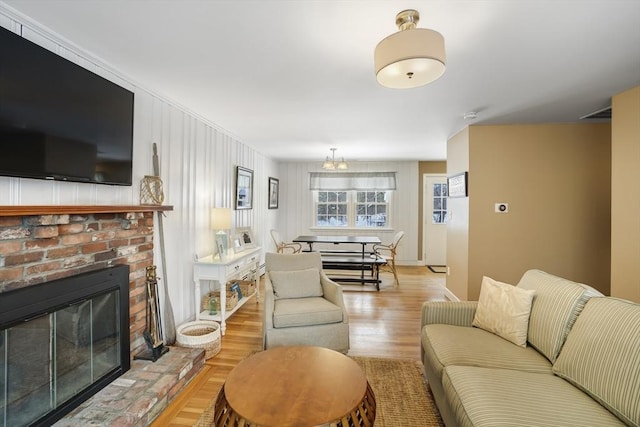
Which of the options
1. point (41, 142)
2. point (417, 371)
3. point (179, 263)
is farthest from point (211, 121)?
point (417, 371)

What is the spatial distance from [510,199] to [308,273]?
2.64 metres

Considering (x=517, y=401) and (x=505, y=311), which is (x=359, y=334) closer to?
(x=505, y=311)

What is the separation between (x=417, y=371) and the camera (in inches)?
96.1

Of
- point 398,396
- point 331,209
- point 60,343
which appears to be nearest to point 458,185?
point 398,396

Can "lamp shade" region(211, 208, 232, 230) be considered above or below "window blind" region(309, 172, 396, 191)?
below

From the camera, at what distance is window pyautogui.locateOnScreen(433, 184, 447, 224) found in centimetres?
683

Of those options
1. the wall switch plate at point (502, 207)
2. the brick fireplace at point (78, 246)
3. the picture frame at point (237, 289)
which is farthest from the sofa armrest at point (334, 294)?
the wall switch plate at point (502, 207)

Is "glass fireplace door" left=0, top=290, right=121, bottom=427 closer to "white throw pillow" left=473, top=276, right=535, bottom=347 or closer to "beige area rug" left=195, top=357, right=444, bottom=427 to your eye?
"beige area rug" left=195, top=357, right=444, bottom=427

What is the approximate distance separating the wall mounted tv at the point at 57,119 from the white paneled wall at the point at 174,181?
0.14 meters

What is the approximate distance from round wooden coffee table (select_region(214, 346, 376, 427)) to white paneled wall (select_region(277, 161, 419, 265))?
17.4ft

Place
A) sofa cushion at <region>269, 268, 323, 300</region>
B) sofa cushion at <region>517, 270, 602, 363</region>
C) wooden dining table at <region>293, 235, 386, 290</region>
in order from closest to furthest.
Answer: sofa cushion at <region>517, 270, 602, 363</region> → sofa cushion at <region>269, 268, 323, 300</region> → wooden dining table at <region>293, 235, 386, 290</region>

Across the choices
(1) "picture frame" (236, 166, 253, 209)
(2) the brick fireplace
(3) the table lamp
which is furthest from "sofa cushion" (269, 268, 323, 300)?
(1) "picture frame" (236, 166, 253, 209)

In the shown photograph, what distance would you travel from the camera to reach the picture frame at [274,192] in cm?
638

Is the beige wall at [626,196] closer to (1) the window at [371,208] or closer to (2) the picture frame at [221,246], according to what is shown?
(2) the picture frame at [221,246]
